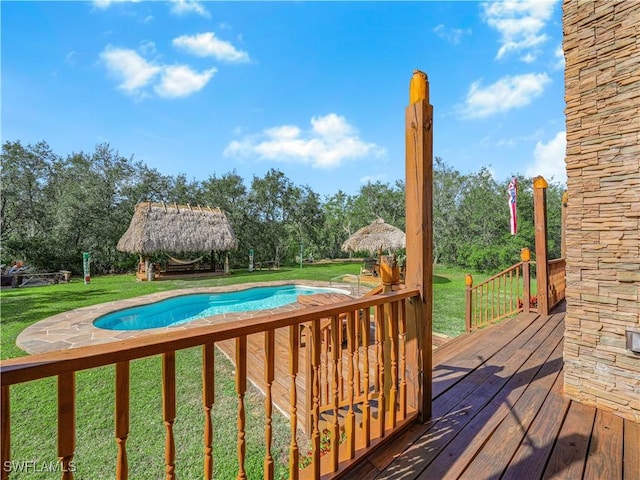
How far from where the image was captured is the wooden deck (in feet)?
5.26

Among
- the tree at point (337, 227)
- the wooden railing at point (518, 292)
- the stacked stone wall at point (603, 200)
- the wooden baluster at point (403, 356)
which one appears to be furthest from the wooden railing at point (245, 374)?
the tree at point (337, 227)

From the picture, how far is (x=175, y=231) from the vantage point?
13.9 meters

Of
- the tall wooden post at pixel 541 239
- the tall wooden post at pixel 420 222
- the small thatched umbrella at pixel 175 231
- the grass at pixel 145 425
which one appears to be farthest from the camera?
the small thatched umbrella at pixel 175 231

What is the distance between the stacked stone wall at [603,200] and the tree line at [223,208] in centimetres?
1255

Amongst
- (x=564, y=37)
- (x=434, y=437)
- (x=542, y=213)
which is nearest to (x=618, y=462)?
(x=434, y=437)

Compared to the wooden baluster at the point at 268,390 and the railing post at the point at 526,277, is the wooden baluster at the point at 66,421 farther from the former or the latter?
the railing post at the point at 526,277

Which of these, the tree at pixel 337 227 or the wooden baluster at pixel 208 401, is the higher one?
the tree at pixel 337 227

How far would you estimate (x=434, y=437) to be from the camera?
188 centimetres

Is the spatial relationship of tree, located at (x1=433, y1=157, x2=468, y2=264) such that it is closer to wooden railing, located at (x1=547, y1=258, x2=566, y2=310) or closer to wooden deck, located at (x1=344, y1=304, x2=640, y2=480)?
wooden railing, located at (x1=547, y1=258, x2=566, y2=310)

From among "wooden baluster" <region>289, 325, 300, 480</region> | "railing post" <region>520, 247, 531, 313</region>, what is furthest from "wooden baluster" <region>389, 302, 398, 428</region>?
"railing post" <region>520, 247, 531, 313</region>

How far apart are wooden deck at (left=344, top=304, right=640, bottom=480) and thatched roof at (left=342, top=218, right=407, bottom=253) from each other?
10068 millimetres

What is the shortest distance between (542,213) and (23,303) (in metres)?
12.7

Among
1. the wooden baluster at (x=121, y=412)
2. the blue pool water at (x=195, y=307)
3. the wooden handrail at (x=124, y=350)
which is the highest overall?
the wooden handrail at (x=124, y=350)

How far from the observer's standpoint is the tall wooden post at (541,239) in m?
4.68
